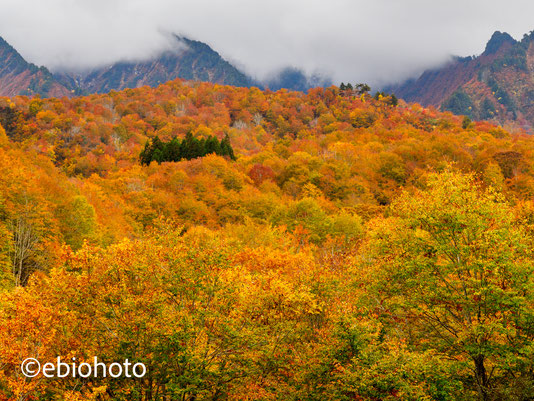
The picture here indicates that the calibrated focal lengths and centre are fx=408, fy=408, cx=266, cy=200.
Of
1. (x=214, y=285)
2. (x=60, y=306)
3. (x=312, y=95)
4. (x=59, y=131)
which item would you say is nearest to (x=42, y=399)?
(x=60, y=306)

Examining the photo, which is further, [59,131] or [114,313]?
[59,131]

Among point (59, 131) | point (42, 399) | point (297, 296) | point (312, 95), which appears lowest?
point (42, 399)

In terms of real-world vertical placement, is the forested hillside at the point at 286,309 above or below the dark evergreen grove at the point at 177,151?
below

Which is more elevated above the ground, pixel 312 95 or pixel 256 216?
pixel 312 95

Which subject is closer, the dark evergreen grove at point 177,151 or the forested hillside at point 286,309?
the forested hillside at point 286,309

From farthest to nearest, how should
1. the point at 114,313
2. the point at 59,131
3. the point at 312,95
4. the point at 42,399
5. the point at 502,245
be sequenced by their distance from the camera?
the point at 312,95 < the point at 59,131 < the point at 502,245 < the point at 42,399 < the point at 114,313

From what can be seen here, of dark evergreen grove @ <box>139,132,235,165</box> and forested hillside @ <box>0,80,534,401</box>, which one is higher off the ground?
dark evergreen grove @ <box>139,132,235,165</box>

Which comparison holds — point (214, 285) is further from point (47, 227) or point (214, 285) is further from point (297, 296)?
point (47, 227)

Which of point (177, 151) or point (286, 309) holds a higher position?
point (177, 151)

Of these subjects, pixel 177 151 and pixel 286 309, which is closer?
pixel 286 309

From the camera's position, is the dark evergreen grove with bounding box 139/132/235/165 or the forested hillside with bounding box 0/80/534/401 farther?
the dark evergreen grove with bounding box 139/132/235/165

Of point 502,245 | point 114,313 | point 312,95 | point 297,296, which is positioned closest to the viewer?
point 114,313

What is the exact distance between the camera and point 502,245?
62.7 feet

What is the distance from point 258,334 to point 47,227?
103 feet
